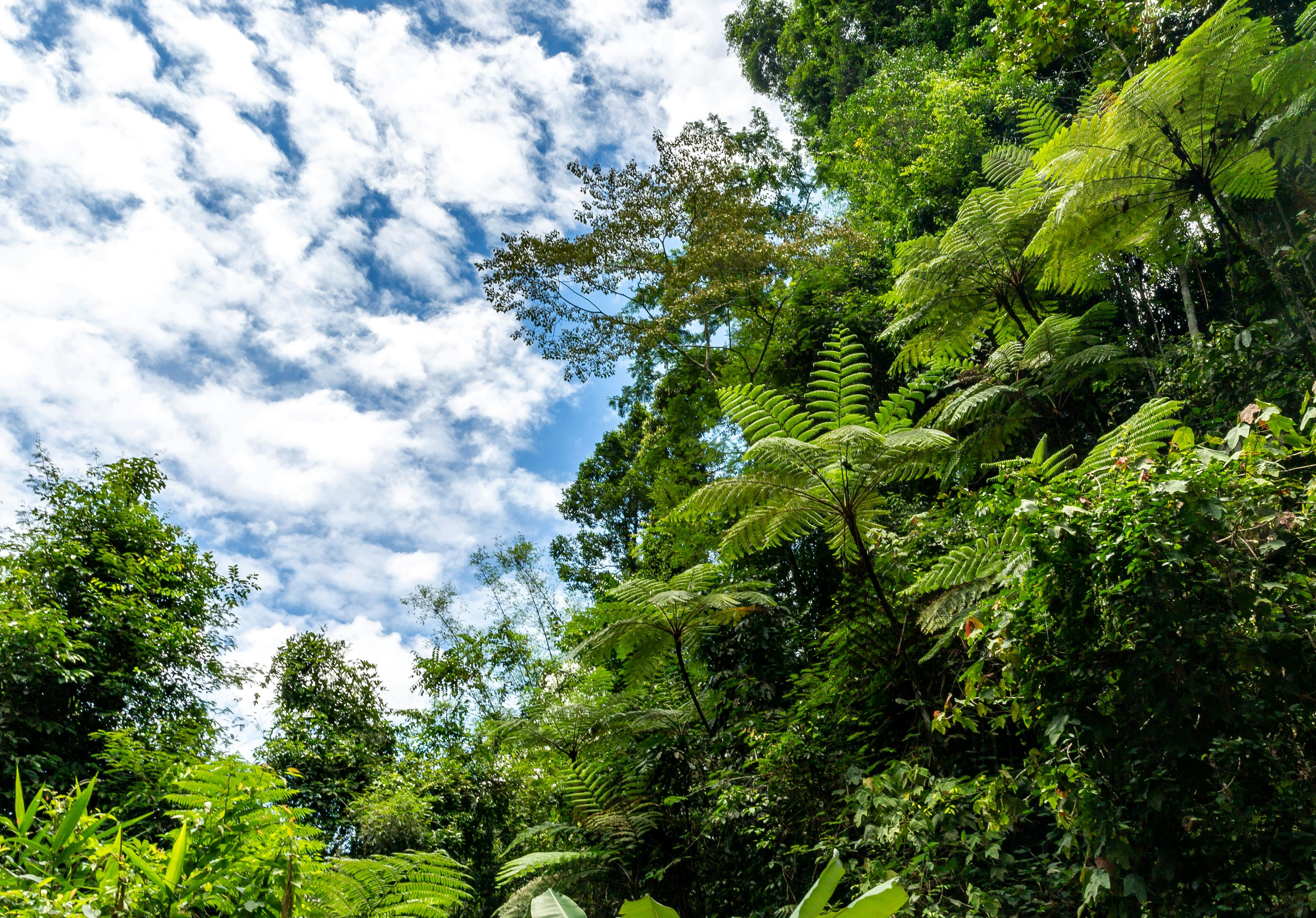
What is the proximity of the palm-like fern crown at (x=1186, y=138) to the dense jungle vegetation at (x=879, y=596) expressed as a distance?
2cm

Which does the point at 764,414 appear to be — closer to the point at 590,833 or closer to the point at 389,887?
the point at 389,887

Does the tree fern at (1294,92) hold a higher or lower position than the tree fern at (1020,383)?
higher

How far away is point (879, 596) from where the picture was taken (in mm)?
3484

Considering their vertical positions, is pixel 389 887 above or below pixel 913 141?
below

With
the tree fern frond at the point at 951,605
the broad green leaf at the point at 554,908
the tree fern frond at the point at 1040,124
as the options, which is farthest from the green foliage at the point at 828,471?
the tree fern frond at the point at 1040,124

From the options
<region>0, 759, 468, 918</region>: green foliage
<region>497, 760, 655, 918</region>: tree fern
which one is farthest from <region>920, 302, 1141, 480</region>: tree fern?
<region>0, 759, 468, 918</region>: green foliage

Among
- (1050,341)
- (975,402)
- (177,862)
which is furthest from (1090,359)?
(177,862)

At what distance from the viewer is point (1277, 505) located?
6.98ft

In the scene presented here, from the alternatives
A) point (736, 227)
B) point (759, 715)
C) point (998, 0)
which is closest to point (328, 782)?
point (759, 715)

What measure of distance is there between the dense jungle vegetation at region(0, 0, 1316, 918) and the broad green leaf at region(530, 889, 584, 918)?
0.01m

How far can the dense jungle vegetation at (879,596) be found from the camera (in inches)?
79.5

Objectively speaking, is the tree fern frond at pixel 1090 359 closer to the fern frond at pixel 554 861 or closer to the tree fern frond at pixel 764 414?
the tree fern frond at pixel 764 414

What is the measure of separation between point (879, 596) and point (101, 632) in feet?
22.3

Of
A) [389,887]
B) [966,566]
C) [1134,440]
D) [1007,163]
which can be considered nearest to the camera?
[389,887]
